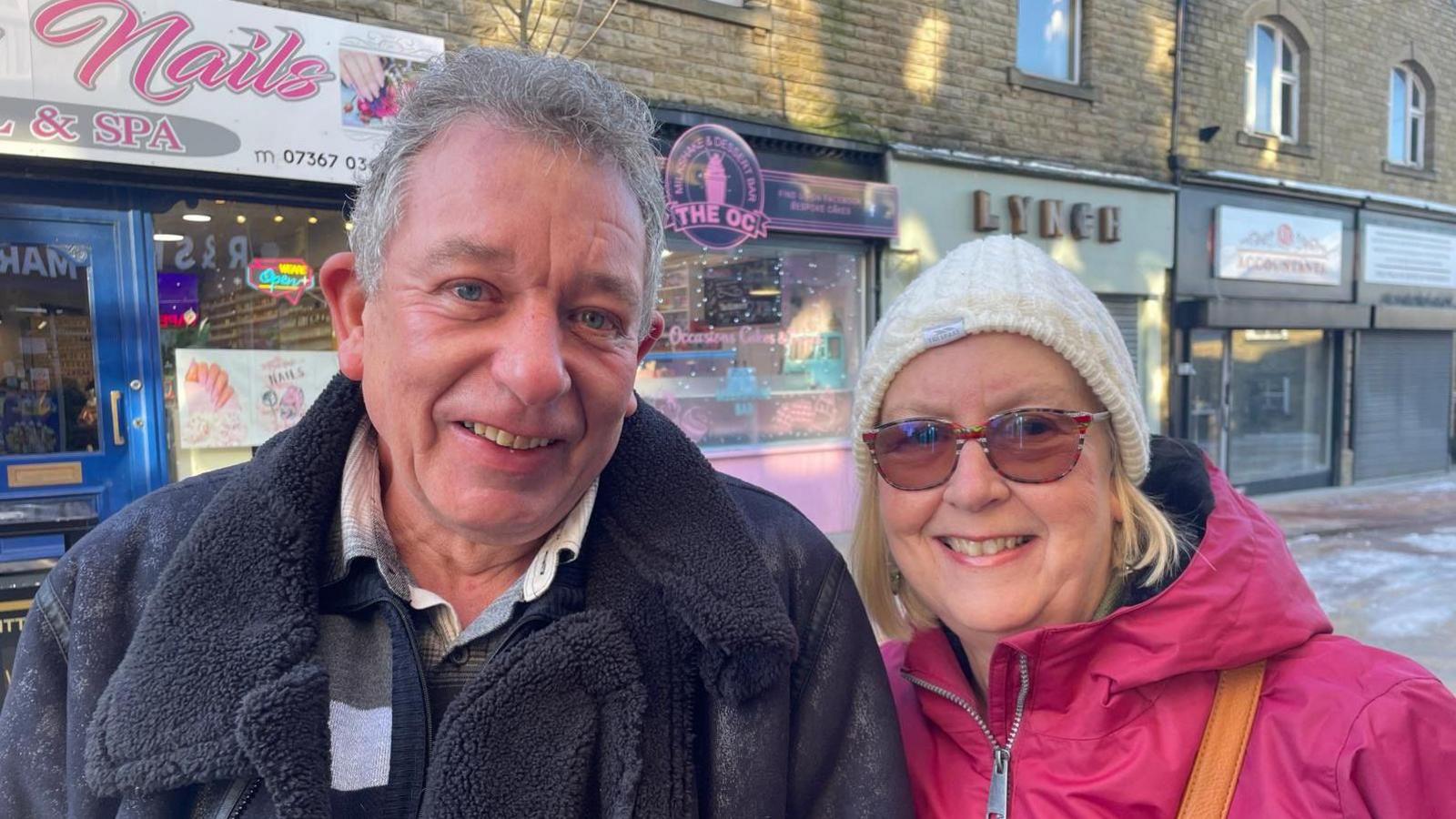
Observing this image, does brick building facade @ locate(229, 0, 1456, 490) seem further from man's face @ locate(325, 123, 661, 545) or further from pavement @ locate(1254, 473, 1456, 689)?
man's face @ locate(325, 123, 661, 545)

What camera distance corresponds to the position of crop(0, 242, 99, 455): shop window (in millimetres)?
4844

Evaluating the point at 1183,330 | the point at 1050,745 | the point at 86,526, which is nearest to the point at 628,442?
the point at 1050,745

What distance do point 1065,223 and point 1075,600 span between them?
27.1 ft

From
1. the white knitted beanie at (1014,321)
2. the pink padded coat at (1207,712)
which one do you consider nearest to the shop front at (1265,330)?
the white knitted beanie at (1014,321)

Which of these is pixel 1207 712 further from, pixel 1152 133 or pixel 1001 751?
pixel 1152 133

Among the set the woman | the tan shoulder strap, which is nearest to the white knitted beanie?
the woman

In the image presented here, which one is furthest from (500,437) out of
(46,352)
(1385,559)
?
(1385,559)

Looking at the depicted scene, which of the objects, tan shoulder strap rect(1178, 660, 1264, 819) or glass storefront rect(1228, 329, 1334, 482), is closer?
tan shoulder strap rect(1178, 660, 1264, 819)

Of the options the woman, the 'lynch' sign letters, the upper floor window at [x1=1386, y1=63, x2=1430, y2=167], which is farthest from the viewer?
the upper floor window at [x1=1386, y1=63, x2=1430, y2=167]

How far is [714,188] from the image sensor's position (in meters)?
6.88

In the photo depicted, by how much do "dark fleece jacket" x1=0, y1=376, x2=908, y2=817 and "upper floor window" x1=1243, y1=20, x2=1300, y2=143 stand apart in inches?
460

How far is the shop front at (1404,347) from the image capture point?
1200cm

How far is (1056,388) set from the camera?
1.65 meters

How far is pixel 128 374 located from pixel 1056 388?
17.5 ft
